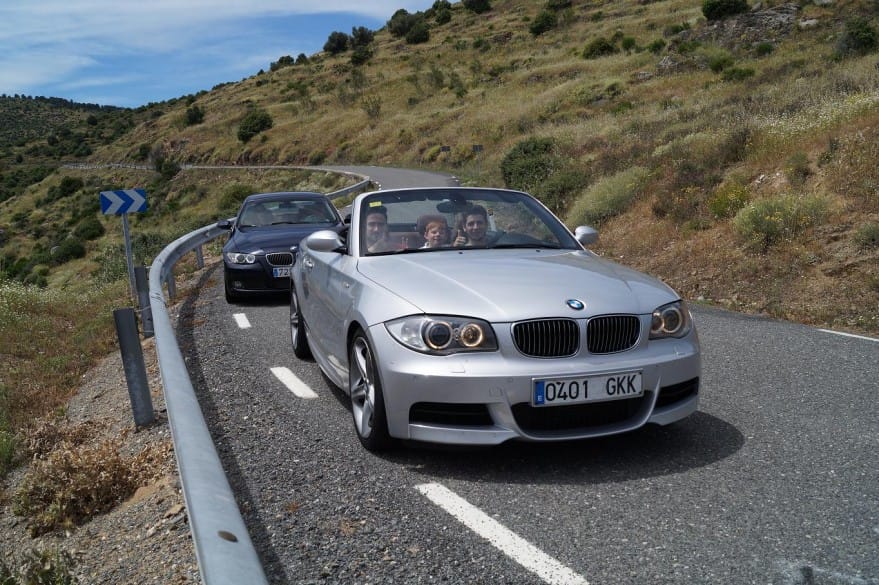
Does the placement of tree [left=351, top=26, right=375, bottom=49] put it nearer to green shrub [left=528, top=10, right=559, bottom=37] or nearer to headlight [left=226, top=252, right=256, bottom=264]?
green shrub [left=528, top=10, right=559, bottom=37]

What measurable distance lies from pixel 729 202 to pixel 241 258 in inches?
331

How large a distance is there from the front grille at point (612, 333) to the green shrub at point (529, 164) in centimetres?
1832

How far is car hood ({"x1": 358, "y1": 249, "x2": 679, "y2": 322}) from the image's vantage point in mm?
4336

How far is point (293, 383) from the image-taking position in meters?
6.69

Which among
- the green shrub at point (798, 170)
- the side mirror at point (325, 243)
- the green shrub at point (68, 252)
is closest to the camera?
the side mirror at point (325, 243)

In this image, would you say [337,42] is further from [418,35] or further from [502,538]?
[502,538]

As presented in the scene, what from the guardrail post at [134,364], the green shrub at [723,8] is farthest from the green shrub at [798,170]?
the green shrub at [723,8]

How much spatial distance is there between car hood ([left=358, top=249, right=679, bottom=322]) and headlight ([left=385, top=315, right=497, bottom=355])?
0.17 ft

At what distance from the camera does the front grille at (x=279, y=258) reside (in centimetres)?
1106

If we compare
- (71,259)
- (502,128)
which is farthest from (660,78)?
(71,259)

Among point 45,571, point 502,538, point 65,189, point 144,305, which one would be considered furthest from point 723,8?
point 65,189

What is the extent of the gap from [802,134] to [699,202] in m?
2.83

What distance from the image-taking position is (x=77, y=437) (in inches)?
248

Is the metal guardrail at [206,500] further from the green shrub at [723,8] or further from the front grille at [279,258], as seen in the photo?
the green shrub at [723,8]
